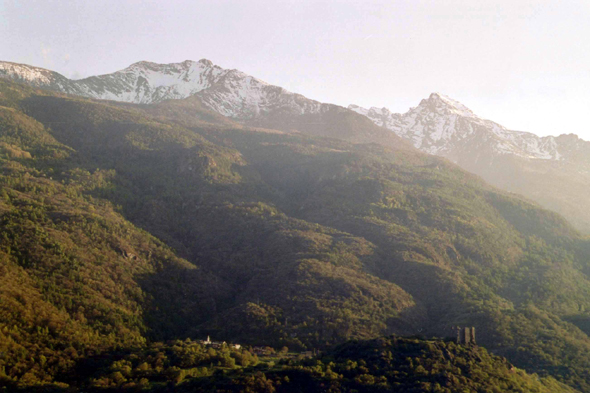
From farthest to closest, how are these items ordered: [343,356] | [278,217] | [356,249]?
[278,217] < [356,249] < [343,356]

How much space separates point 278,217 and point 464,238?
64.9m

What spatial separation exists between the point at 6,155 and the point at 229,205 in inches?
2879

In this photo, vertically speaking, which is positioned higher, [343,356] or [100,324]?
[343,356]

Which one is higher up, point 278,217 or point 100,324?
point 278,217

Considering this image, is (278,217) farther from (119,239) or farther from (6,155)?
(6,155)

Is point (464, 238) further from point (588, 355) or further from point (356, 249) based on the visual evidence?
point (588, 355)

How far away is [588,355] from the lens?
121 metres

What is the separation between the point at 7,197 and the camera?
14375 centimetres

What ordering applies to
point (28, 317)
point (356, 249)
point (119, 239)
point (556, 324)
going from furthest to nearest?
point (356, 249)
point (119, 239)
point (556, 324)
point (28, 317)

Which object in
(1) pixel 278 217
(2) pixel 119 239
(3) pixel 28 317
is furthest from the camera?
(1) pixel 278 217

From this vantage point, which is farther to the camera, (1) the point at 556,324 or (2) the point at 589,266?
(2) the point at 589,266

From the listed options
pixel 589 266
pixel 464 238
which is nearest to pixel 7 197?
pixel 464 238

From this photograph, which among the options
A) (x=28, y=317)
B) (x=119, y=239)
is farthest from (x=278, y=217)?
(x=28, y=317)

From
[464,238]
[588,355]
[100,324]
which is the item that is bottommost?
[100,324]
